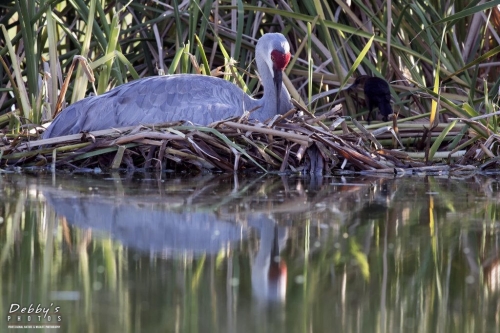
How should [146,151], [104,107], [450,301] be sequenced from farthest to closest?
1. [104,107]
2. [146,151]
3. [450,301]

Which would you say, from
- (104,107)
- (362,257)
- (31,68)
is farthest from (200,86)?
(362,257)

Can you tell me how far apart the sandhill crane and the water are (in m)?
1.18

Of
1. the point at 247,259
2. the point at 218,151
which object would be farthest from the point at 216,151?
the point at 247,259

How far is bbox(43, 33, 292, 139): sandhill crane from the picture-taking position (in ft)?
17.0

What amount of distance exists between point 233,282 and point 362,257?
485 mm

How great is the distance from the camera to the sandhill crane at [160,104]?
5195 millimetres

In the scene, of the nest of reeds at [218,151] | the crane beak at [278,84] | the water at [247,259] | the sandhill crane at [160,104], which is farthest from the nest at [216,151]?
the water at [247,259]

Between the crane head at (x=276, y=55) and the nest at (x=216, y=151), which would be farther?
the crane head at (x=276, y=55)

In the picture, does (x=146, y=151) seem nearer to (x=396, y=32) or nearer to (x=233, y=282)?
(x=396, y=32)

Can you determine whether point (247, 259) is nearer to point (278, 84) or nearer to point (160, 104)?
point (160, 104)

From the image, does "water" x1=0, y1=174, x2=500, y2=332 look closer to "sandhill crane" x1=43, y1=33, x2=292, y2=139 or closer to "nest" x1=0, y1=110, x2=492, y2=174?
"nest" x1=0, y1=110, x2=492, y2=174

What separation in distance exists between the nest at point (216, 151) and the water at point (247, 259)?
74cm

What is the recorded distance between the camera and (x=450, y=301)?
214 centimetres

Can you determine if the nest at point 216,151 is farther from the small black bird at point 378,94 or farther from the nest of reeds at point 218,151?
the small black bird at point 378,94
